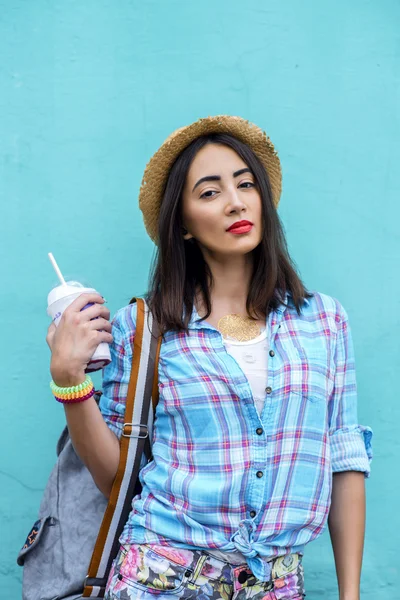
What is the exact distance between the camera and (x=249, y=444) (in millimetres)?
1929

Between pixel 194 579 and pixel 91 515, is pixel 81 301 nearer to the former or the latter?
pixel 91 515

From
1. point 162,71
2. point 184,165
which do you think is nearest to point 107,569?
point 184,165

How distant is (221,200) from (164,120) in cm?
64

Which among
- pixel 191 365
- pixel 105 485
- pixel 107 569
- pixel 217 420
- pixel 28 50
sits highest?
pixel 28 50

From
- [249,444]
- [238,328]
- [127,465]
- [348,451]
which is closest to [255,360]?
[238,328]

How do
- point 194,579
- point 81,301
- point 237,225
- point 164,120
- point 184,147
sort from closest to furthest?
point 194,579
point 81,301
point 237,225
point 184,147
point 164,120

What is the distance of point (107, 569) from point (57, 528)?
0.62ft

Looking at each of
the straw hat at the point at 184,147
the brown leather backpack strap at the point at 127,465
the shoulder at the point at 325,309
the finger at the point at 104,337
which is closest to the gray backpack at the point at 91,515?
the brown leather backpack strap at the point at 127,465

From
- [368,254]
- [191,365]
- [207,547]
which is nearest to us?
[207,547]

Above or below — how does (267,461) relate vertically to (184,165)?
below

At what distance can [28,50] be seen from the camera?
261cm

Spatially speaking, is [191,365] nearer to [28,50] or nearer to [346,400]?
[346,400]

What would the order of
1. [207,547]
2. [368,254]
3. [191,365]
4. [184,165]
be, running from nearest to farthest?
[207,547]
[191,365]
[184,165]
[368,254]

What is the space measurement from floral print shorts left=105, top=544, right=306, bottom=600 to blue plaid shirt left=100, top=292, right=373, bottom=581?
0.11 feet
